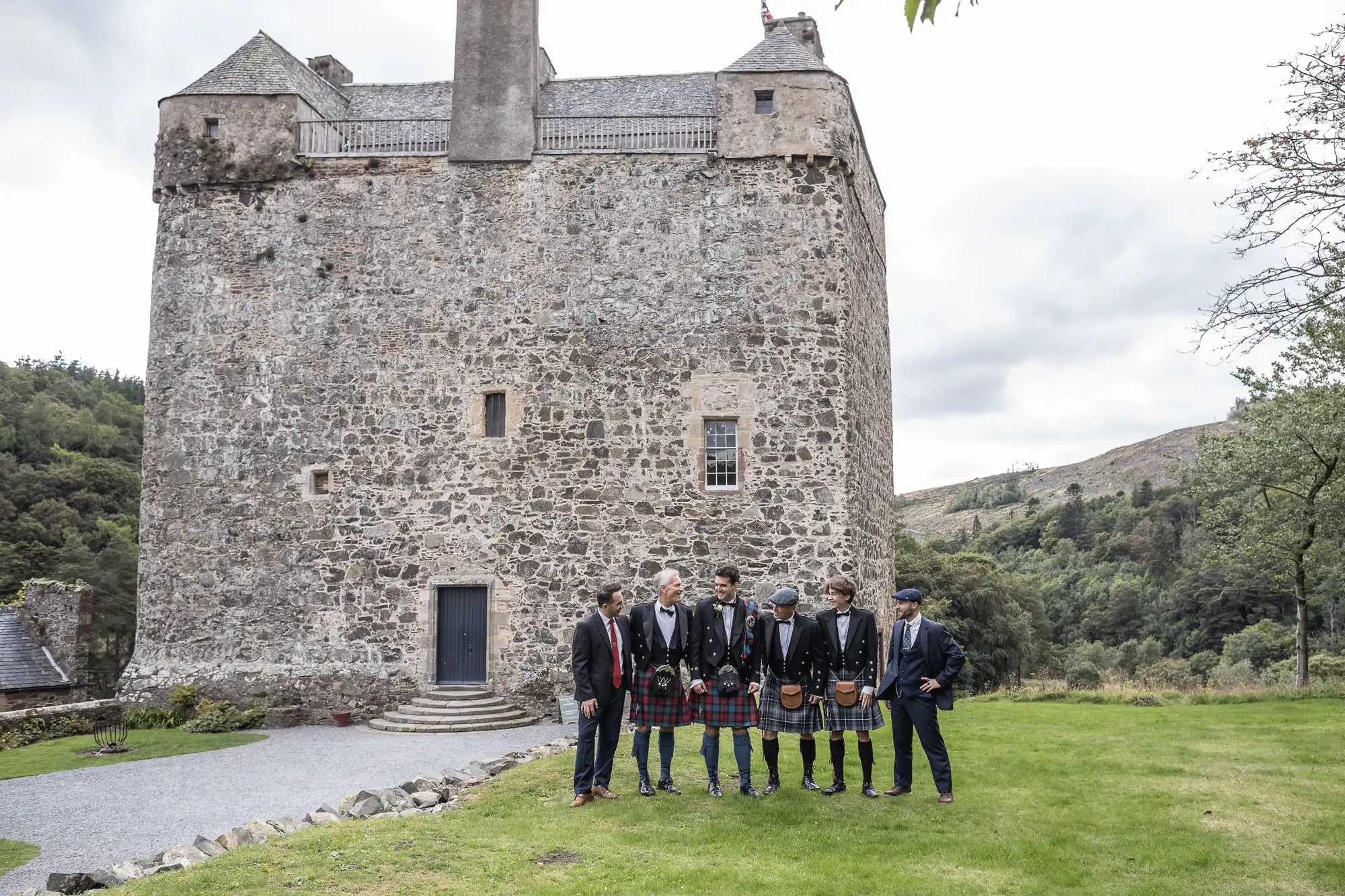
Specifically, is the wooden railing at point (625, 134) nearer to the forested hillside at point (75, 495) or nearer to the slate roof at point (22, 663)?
the slate roof at point (22, 663)

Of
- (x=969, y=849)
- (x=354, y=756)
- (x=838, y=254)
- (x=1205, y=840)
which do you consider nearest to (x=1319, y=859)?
(x=1205, y=840)

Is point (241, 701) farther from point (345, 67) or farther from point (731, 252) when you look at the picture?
point (345, 67)

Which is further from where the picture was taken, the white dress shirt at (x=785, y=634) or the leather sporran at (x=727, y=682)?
the white dress shirt at (x=785, y=634)

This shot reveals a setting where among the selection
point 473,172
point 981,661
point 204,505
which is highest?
point 473,172

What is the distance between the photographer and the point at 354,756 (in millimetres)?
14195

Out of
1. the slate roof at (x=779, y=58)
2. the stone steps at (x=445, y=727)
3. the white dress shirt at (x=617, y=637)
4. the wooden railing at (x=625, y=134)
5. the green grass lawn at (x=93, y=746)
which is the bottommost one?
the green grass lawn at (x=93, y=746)

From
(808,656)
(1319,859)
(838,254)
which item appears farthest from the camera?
(838,254)

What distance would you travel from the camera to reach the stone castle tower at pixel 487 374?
57.7 ft

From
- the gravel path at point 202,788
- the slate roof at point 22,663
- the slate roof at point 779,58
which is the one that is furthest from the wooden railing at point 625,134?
the slate roof at point 22,663

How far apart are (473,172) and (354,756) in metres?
10.3

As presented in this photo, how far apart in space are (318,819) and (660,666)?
3.20 m

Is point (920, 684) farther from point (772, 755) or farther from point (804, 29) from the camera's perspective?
point (804, 29)

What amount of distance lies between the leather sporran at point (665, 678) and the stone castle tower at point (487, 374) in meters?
8.30

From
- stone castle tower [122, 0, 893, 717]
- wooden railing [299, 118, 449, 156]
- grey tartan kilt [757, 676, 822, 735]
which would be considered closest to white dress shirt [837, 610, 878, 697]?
grey tartan kilt [757, 676, 822, 735]
